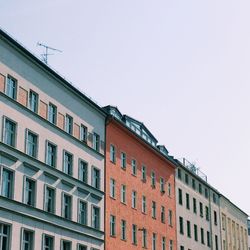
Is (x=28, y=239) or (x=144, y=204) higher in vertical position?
(x=144, y=204)

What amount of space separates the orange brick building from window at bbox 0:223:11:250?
14080 mm

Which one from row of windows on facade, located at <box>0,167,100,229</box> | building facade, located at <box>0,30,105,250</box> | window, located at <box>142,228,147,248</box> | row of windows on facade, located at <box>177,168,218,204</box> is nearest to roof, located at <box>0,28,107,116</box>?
building facade, located at <box>0,30,105,250</box>

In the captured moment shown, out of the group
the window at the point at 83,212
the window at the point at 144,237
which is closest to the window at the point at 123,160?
the window at the point at 144,237

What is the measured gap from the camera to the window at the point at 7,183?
121ft

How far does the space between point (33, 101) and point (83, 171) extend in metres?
8.80

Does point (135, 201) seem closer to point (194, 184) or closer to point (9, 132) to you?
point (9, 132)

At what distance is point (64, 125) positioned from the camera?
45500 mm

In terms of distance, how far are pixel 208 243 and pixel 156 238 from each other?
67.4ft

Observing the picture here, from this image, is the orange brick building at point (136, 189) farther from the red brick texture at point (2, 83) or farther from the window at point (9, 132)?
the red brick texture at point (2, 83)

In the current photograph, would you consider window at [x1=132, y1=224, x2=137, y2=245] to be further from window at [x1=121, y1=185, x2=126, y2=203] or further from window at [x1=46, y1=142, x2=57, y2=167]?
window at [x1=46, y1=142, x2=57, y2=167]

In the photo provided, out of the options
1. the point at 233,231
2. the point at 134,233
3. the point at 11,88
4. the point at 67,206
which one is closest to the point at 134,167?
the point at 134,233

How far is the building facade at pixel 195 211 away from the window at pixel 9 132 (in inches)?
1303

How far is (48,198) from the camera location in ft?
138

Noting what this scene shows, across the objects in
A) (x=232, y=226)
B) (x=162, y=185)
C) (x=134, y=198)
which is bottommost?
(x=134, y=198)
